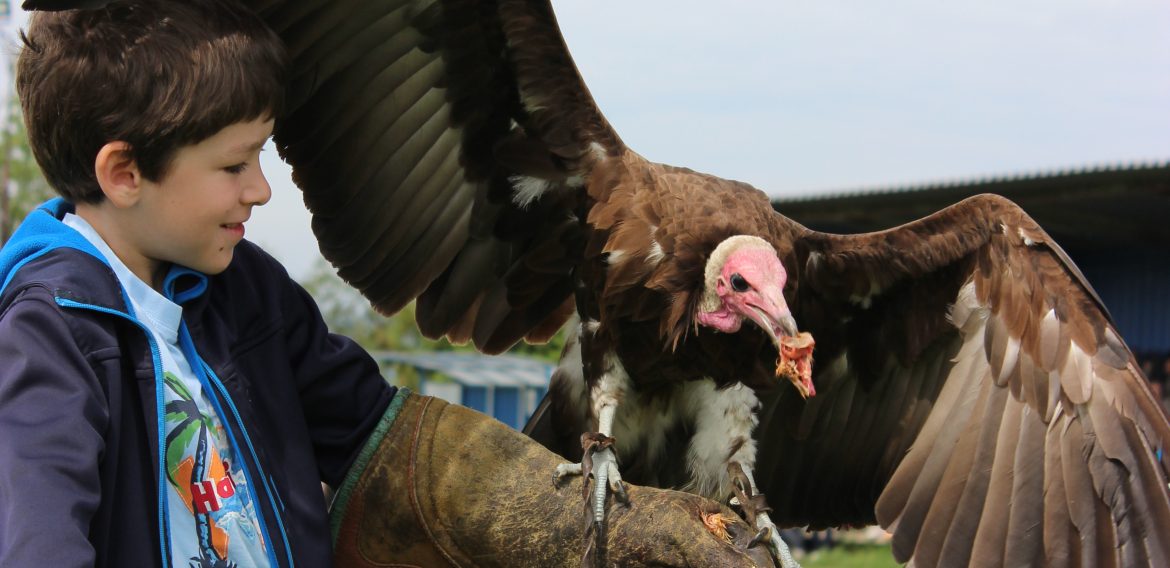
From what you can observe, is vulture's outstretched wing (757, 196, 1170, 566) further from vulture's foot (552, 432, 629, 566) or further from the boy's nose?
the boy's nose

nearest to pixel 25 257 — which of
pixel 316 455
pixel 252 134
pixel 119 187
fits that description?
pixel 119 187

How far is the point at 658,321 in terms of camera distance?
3105 mm

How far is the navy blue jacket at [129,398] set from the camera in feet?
4.36

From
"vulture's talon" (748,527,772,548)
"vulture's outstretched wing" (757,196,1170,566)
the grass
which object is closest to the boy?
"vulture's talon" (748,527,772,548)

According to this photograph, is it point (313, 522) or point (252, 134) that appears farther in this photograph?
point (313, 522)

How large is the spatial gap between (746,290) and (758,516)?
59 cm

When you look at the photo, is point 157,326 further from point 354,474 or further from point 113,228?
point 354,474

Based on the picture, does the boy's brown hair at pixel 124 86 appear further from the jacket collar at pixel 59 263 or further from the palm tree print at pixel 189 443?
the palm tree print at pixel 189 443

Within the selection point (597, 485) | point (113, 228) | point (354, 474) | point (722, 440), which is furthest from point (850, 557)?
point (113, 228)

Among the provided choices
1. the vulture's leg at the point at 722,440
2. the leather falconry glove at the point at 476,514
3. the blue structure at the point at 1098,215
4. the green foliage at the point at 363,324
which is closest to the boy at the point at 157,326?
the leather falconry glove at the point at 476,514

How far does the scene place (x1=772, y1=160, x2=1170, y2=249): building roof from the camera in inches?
456

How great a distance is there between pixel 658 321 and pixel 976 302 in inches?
39.1

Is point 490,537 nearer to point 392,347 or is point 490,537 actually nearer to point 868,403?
point 868,403

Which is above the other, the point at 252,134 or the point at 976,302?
the point at 252,134
